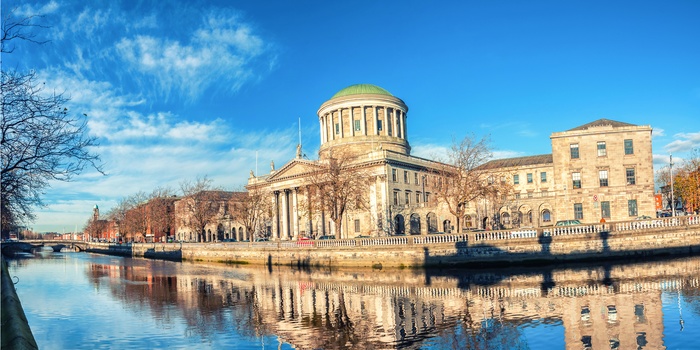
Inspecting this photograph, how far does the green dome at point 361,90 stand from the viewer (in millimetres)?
98750

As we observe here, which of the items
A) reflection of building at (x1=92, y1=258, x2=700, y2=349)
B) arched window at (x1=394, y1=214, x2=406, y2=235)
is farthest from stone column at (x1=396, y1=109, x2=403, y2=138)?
reflection of building at (x1=92, y1=258, x2=700, y2=349)

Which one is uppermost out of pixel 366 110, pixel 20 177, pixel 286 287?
pixel 366 110

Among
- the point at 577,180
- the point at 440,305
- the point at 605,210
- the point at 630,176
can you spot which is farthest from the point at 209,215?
the point at 440,305

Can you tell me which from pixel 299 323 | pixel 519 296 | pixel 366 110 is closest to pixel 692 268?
pixel 519 296

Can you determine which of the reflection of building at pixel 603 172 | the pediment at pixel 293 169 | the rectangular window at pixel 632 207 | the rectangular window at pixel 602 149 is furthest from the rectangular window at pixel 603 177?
the pediment at pixel 293 169

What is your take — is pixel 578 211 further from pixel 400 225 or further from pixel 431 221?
pixel 400 225

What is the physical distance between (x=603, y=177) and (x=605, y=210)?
3.78m

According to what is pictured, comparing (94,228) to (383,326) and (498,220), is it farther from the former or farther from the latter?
(383,326)

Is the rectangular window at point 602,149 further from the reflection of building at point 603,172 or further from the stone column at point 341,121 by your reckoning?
the stone column at point 341,121

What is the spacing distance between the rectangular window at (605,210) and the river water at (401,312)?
86.6ft

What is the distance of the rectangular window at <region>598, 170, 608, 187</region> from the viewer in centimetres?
6062

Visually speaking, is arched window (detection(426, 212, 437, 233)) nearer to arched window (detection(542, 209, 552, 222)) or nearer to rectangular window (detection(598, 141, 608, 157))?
arched window (detection(542, 209, 552, 222))

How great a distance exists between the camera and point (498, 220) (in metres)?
72.7

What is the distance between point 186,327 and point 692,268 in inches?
1085
